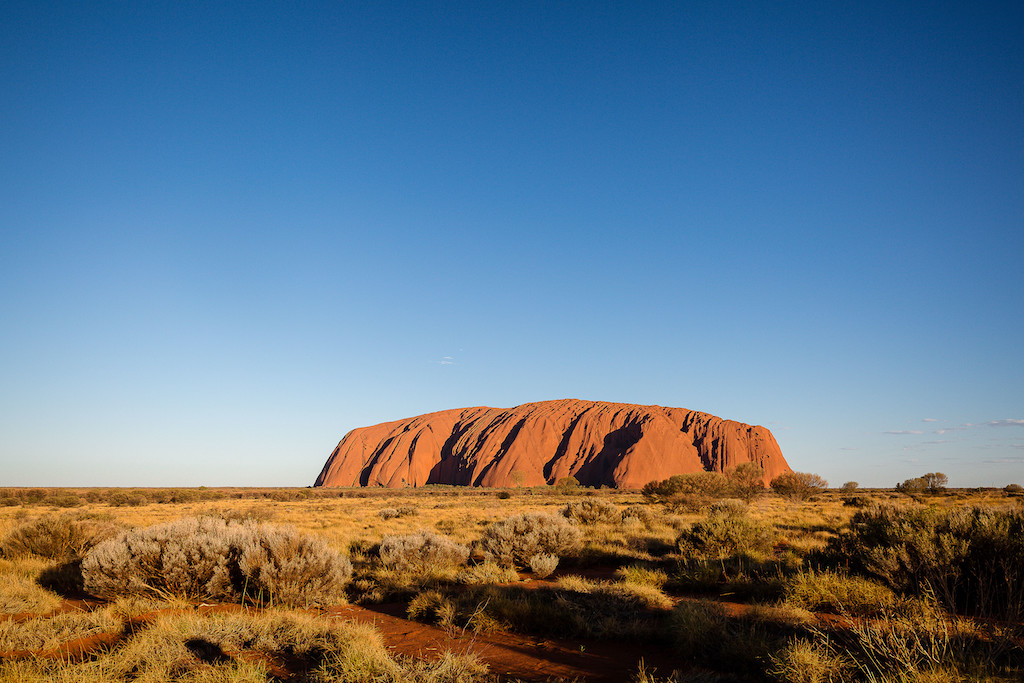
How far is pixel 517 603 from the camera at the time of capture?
676 centimetres

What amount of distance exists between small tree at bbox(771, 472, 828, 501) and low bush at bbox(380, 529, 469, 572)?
37.7 metres

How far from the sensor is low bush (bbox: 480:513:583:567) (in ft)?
35.0

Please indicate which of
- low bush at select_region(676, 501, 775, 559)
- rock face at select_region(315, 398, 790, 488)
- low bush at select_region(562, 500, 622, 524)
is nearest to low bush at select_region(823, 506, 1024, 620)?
low bush at select_region(676, 501, 775, 559)

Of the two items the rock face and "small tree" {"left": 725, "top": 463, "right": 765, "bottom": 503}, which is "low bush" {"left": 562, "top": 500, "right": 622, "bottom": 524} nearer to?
"small tree" {"left": 725, "top": 463, "right": 765, "bottom": 503}

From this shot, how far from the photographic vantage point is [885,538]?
795 cm

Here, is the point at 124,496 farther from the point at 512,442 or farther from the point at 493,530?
the point at 512,442

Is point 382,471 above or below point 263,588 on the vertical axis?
below

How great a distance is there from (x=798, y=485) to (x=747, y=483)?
186 inches

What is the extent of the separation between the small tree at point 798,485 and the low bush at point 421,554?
37.7 meters

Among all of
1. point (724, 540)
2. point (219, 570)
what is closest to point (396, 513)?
point (724, 540)

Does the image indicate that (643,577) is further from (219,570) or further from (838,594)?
(219,570)

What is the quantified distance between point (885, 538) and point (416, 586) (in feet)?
24.7

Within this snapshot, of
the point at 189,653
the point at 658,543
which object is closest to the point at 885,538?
the point at 658,543

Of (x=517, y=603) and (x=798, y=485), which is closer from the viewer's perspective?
(x=517, y=603)
